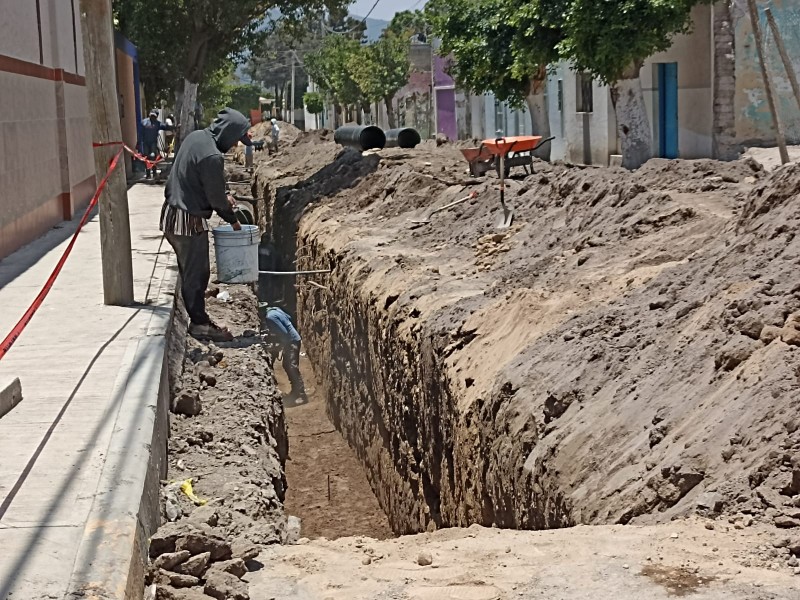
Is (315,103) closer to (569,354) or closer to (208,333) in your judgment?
(208,333)

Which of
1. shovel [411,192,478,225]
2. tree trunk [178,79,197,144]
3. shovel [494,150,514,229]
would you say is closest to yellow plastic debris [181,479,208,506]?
shovel [494,150,514,229]

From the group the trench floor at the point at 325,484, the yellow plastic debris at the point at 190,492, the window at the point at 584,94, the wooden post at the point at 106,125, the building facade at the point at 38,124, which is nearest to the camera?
the yellow plastic debris at the point at 190,492

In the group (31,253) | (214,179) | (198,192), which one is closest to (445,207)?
(31,253)

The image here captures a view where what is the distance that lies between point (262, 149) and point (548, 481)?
3360 centimetres

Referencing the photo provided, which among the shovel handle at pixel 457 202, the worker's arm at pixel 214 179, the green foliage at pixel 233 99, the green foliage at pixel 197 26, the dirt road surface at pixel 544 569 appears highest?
the green foliage at pixel 233 99

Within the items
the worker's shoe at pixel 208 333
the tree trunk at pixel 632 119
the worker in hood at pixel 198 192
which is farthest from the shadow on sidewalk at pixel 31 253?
the tree trunk at pixel 632 119

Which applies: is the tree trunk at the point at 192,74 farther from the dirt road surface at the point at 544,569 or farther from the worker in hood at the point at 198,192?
the dirt road surface at the point at 544,569

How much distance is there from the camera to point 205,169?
30.5 feet

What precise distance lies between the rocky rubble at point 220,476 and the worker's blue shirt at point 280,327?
98.7 inches

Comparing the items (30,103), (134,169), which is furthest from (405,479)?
(134,169)

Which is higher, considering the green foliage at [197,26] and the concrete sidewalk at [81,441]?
the green foliage at [197,26]

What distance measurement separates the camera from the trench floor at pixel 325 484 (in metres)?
10.8

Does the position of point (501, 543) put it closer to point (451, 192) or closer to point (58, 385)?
point (58, 385)

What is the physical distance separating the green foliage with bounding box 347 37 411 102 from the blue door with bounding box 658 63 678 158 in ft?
95.6
